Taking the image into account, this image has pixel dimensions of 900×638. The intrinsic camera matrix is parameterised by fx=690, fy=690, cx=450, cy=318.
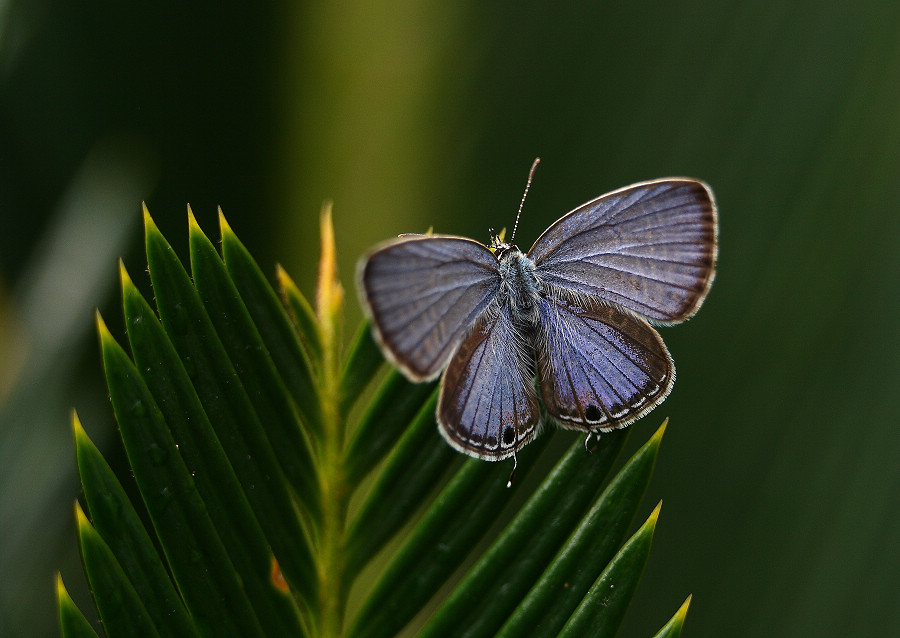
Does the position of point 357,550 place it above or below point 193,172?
below

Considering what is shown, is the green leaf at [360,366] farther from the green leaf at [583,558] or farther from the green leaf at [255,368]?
the green leaf at [583,558]

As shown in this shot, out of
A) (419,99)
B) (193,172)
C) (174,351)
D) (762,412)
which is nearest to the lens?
(174,351)

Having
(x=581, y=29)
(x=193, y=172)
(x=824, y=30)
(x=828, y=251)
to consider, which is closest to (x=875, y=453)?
(x=828, y=251)

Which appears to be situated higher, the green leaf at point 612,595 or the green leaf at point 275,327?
the green leaf at point 275,327

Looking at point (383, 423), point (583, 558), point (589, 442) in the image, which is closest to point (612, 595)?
point (583, 558)

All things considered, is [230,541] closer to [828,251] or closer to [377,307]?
[377,307]

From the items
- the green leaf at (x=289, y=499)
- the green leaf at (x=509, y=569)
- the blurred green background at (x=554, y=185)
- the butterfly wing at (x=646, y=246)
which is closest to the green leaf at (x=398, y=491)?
the green leaf at (x=289, y=499)
